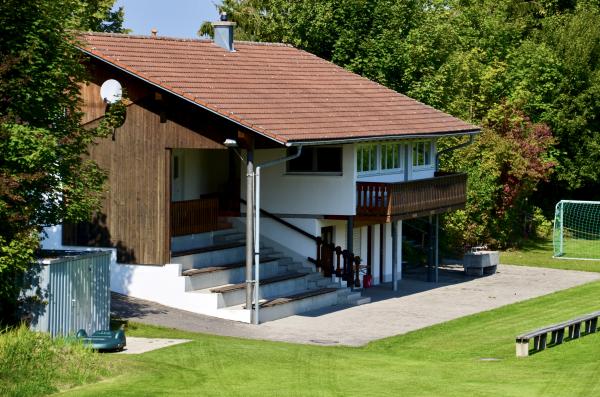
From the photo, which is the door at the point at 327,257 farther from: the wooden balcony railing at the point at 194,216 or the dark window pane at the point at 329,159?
the wooden balcony railing at the point at 194,216

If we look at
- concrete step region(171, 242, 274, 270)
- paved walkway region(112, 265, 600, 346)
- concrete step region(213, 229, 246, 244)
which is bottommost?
paved walkway region(112, 265, 600, 346)

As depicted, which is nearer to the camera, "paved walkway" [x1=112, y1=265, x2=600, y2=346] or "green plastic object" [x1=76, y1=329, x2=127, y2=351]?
"green plastic object" [x1=76, y1=329, x2=127, y2=351]

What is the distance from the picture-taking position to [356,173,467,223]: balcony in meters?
A: 37.8

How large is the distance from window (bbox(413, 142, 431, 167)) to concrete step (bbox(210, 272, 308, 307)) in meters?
7.69

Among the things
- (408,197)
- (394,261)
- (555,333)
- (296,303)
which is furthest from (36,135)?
(394,261)

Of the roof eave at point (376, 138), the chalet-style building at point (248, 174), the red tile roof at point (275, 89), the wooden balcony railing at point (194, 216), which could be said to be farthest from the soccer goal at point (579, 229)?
the wooden balcony railing at point (194, 216)

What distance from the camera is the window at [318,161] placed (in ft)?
125

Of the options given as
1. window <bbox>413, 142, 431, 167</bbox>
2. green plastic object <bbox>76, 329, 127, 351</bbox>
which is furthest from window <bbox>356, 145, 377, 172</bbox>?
green plastic object <bbox>76, 329, 127, 351</bbox>

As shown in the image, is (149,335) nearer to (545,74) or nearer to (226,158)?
(226,158)

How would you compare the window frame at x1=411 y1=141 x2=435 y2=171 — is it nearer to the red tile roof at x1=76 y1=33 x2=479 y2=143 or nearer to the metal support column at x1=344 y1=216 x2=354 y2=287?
the red tile roof at x1=76 y1=33 x2=479 y2=143

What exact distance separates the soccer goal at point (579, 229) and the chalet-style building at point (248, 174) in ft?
42.5

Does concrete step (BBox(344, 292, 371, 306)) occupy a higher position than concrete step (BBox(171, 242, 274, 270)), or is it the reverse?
concrete step (BBox(171, 242, 274, 270))

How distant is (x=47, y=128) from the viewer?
27250mm

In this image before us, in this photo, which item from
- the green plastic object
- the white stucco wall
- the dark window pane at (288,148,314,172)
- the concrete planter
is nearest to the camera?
the green plastic object
